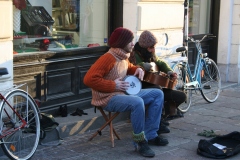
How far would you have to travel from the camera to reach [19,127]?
510 centimetres

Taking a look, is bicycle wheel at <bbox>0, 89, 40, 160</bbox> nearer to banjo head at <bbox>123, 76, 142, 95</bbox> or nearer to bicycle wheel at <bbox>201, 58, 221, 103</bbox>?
banjo head at <bbox>123, 76, 142, 95</bbox>

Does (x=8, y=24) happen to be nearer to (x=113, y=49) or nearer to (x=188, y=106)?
(x=113, y=49)

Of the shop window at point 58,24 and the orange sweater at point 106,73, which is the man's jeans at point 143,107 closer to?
the orange sweater at point 106,73

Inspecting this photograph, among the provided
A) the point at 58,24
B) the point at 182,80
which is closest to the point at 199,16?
the point at 182,80

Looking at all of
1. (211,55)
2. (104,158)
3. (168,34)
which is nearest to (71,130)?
(104,158)

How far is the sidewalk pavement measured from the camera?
5.59 m

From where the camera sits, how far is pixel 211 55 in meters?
10.7

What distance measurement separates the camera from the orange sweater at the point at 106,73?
5.45 m

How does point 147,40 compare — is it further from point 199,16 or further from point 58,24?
point 199,16

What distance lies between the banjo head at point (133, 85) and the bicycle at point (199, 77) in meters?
1.88

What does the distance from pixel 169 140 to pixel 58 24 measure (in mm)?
2421

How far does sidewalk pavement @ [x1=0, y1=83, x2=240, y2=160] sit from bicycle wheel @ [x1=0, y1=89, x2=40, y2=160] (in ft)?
0.69

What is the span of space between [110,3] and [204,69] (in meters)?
2.10

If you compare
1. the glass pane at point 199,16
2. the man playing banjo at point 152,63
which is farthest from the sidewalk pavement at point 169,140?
the glass pane at point 199,16
